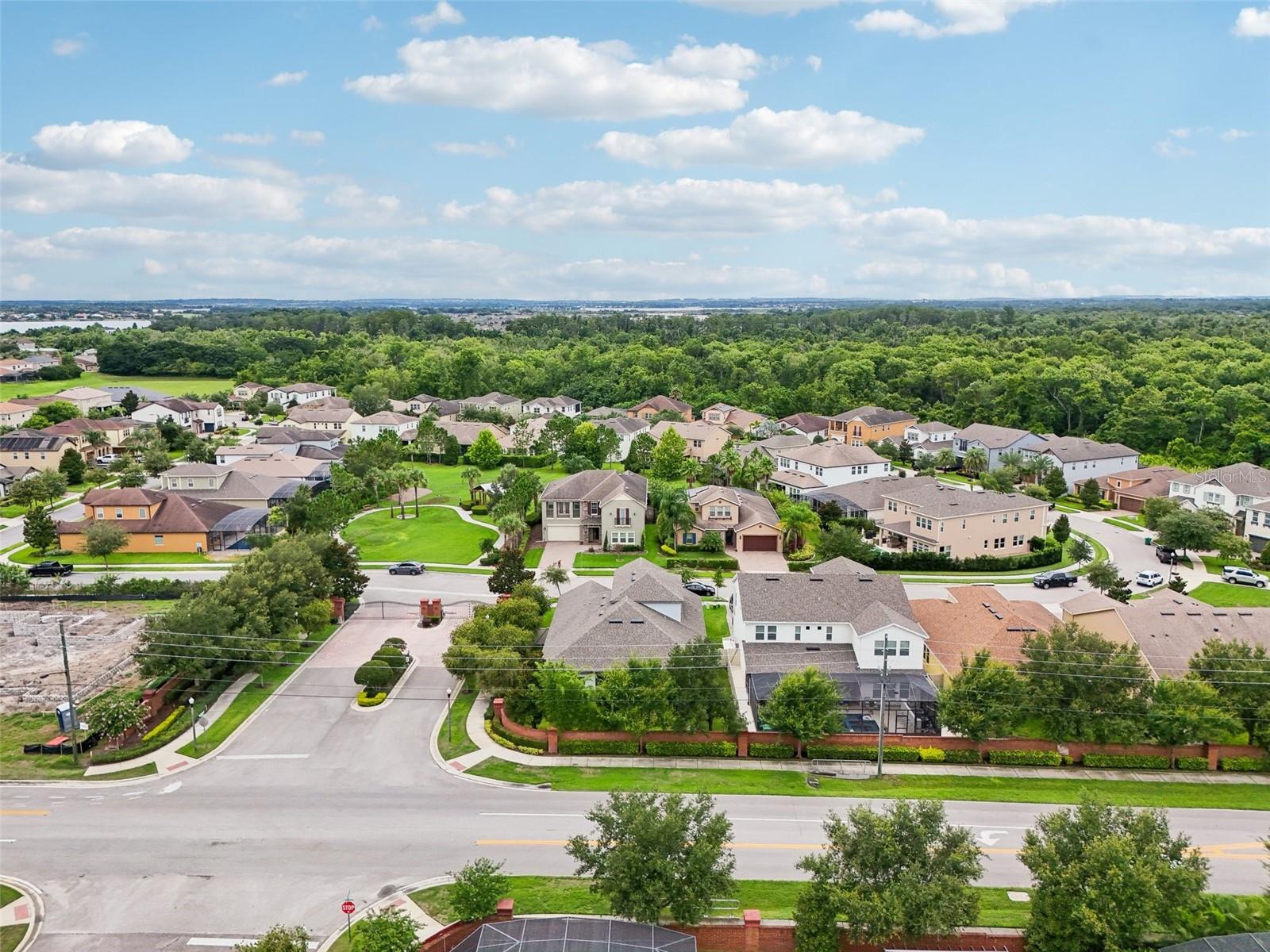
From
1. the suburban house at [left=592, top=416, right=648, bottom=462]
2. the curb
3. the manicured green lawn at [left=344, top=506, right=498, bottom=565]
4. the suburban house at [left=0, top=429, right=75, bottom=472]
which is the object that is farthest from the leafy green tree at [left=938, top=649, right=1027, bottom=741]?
the suburban house at [left=0, top=429, right=75, bottom=472]

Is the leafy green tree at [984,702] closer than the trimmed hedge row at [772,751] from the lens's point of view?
Yes

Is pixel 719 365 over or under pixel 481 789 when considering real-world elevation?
over

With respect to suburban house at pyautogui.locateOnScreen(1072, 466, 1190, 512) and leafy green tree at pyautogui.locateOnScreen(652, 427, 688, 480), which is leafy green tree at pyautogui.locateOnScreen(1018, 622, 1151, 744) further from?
suburban house at pyautogui.locateOnScreen(1072, 466, 1190, 512)

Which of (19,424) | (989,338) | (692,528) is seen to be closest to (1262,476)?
(692,528)

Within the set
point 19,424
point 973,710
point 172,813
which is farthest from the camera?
point 19,424

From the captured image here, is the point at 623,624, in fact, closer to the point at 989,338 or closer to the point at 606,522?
the point at 606,522

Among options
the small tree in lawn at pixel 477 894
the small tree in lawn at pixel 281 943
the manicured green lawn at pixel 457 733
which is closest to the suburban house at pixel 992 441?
the manicured green lawn at pixel 457 733

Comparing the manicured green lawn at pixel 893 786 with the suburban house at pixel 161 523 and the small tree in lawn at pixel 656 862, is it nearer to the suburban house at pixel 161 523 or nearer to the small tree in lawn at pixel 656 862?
the small tree in lawn at pixel 656 862
